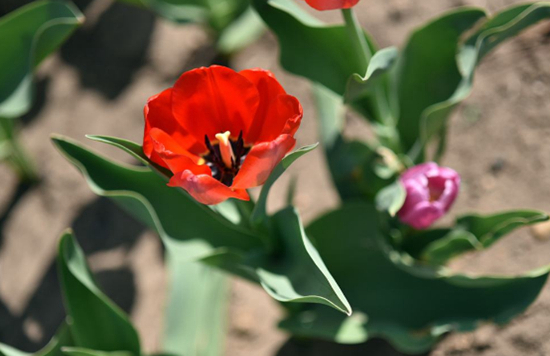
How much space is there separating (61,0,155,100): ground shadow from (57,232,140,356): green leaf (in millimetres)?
1188

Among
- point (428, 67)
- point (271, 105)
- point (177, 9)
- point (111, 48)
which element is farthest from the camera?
point (111, 48)

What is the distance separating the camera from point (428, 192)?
1692 mm

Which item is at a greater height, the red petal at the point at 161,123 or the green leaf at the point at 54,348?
the red petal at the point at 161,123

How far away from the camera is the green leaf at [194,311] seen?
206 cm

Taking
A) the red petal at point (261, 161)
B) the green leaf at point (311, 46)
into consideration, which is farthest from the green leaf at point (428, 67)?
the red petal at point (261, 161)

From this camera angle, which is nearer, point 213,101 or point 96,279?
point 213,101

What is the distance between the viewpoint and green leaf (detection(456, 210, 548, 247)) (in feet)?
5.18

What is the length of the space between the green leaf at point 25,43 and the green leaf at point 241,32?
0.84 metres

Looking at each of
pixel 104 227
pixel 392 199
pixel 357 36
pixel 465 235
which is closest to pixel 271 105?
pixel 357 36

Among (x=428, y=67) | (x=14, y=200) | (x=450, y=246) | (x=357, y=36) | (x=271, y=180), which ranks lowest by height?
(x=14, y=200)

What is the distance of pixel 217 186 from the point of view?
1.20 m

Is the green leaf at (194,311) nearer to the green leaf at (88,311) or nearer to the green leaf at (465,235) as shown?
the green leaf at (88,311)

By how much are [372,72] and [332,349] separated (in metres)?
1.10

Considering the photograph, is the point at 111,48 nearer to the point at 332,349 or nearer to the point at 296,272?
the point at 332,349
